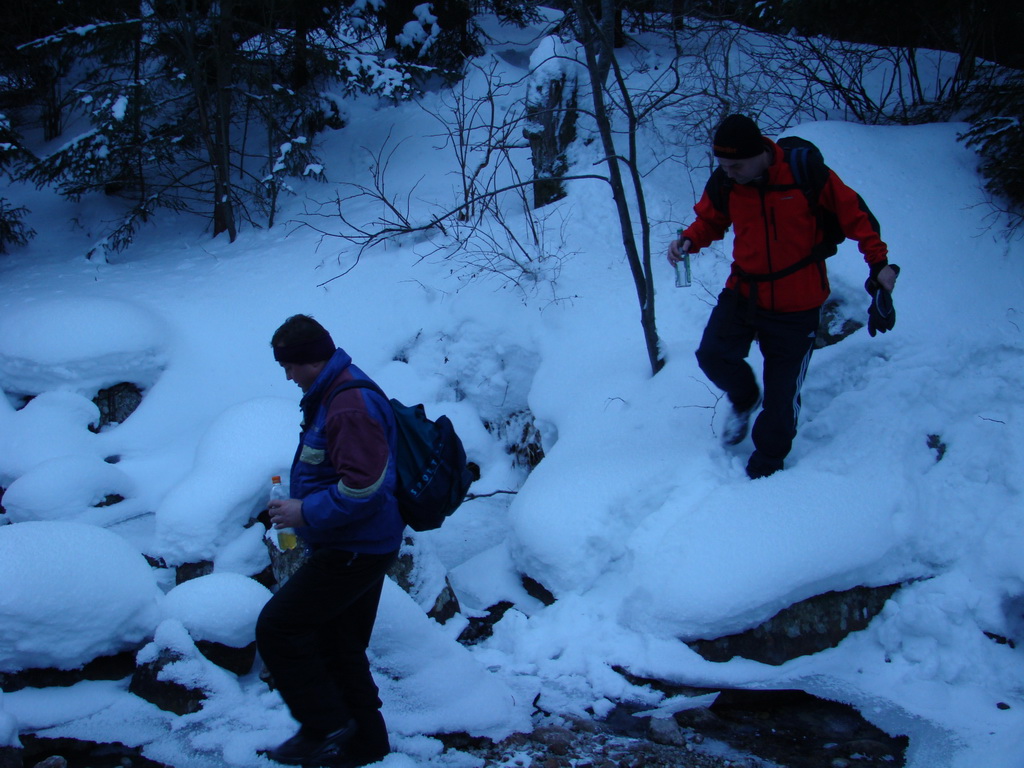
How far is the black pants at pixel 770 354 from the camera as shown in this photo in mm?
3684

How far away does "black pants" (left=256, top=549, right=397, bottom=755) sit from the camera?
2449 millimetres

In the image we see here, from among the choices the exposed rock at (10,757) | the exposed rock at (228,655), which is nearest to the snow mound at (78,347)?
the exposed rock at (228,655)

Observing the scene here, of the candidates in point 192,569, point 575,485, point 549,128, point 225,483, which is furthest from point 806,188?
point 549,128

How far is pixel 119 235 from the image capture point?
29.7 ft

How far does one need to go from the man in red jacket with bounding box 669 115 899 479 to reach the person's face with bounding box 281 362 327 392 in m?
2.07

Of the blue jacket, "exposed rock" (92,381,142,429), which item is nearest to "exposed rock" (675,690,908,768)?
the blue jacket

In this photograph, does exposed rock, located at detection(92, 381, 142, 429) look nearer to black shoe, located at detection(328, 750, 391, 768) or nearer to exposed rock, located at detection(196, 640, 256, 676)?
exposed rock, located at detection(196, 640, 256, 676)

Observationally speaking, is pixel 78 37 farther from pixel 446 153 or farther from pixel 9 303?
pixel 446 153

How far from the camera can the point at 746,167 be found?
3.41 m

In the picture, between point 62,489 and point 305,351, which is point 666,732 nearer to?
point 305,351

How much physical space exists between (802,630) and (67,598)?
3213 millimetres

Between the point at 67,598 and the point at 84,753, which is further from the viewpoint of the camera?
the point at 67,598

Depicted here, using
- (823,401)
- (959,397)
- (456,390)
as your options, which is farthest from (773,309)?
(456,390)

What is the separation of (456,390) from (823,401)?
3.00m
